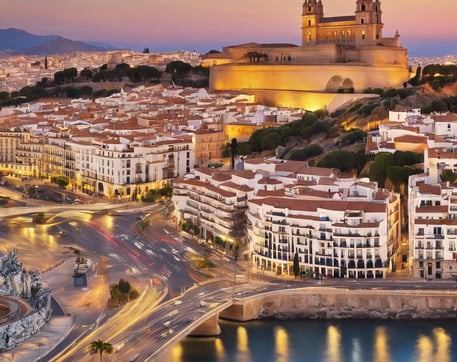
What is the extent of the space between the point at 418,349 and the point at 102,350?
5.57 meters

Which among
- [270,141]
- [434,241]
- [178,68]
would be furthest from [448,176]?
[178,68]

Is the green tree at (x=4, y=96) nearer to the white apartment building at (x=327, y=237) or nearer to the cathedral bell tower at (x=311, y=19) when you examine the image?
the cathedral bell tower at (x=311, y=19)

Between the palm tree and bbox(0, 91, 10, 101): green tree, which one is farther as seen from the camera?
bbox(0, 91, 10, 101): green tree

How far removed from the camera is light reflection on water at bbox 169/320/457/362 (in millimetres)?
16672

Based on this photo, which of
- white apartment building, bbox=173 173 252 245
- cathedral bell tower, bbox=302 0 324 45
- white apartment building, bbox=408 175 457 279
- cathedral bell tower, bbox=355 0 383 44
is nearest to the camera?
white apartment building, bbox=408 175 457 279

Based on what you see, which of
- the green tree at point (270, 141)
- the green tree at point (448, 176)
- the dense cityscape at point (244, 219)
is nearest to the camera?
the dense cityscape at point (244, 219)

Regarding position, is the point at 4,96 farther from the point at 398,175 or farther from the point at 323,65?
the point at 398,175

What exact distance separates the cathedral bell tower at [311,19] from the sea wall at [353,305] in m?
26.2

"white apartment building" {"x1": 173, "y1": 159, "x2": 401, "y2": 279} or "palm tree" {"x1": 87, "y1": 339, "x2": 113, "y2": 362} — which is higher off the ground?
"white apartment building" {"x1": 173, "y1": 159, "x2": 401, "y2": 279}

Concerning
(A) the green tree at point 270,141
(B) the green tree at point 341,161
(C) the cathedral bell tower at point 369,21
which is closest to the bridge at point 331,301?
(B) the green tree at point 341,161

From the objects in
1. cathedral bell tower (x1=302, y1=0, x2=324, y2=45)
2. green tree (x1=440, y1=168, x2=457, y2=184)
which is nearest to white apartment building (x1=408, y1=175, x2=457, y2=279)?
green tree (x1=440, y1=168, x2=457, y2=184)

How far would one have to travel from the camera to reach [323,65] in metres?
39.8

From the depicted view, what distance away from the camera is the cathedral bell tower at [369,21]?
4088 centimetres

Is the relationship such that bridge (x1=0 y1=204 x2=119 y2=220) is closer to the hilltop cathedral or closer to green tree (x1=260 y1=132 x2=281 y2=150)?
green tree (x1=260 y1=132 x2=281 y2=150)
